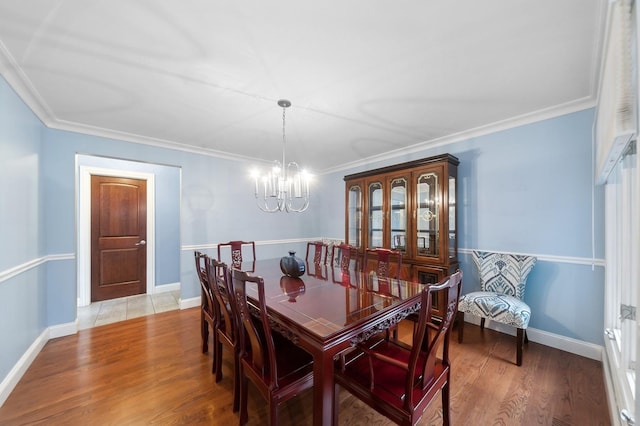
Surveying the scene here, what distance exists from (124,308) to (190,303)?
938 mm

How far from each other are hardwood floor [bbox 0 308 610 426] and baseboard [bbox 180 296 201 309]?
3.13ft

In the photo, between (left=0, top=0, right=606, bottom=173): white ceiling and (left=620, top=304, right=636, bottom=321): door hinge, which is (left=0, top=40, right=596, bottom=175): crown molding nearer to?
(left=0, top=0, right=606, bottom=173): white ceiling

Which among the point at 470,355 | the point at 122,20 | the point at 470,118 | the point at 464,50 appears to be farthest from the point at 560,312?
the point at 122,20

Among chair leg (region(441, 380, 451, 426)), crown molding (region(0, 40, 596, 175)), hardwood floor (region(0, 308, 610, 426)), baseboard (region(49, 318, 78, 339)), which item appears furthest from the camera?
baseboard (region(49, 318, 78, 339))

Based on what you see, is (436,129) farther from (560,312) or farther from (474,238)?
(560,312)

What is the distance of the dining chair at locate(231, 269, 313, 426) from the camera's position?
51.1 inches

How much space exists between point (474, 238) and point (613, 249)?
111 centimetres

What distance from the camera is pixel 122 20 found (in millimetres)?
1365

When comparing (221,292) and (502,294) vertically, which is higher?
(221,292)

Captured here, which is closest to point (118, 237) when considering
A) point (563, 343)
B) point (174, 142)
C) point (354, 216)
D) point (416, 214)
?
point (174, 142)

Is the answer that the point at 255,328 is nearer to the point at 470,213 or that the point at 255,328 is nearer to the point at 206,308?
the point at 206,308

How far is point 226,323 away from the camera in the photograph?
189cm

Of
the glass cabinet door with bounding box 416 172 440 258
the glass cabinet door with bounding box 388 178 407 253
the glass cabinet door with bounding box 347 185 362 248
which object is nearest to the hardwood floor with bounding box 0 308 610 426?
the glass cabinet door with bounding box 416 172 440 258

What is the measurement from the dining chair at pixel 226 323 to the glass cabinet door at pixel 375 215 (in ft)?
7.68
